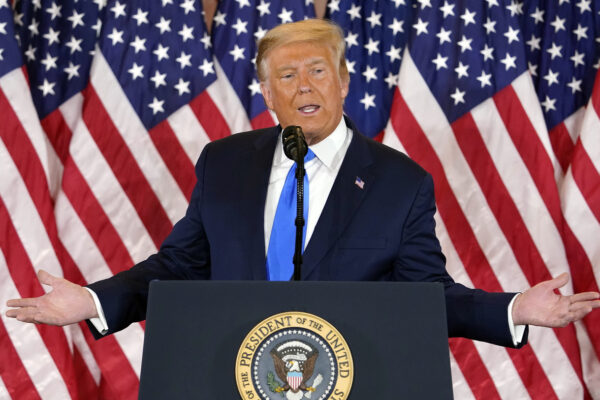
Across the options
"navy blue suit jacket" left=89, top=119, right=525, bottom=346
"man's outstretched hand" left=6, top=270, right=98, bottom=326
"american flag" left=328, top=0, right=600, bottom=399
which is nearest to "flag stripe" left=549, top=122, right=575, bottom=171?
"american flag" left=328, top=0, right=600, bottom=399

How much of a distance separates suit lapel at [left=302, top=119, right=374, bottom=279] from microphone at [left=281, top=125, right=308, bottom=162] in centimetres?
36

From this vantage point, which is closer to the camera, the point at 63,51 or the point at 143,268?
the point at 143,268

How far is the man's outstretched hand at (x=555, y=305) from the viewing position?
1530 millimetres

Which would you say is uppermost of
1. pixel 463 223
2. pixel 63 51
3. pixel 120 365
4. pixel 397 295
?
pixel 63 51

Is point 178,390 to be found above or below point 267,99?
below

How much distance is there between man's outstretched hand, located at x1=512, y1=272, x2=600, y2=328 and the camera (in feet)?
5.02

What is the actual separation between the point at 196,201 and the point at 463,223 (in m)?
1.62

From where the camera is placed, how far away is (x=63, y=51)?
3.65 metres

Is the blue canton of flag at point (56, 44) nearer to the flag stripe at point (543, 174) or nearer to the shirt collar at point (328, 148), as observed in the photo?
the shirt collar at point (328, 148)

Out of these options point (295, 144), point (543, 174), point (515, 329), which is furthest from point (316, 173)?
point (543, 174)

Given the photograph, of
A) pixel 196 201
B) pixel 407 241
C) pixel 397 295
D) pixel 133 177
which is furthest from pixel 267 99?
pixel 133 177

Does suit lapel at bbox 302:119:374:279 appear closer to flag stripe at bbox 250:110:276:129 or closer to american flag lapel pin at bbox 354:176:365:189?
american flag lapel pin at bbox 354:176:365:189

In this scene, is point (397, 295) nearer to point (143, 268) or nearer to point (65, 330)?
point (143, 268)

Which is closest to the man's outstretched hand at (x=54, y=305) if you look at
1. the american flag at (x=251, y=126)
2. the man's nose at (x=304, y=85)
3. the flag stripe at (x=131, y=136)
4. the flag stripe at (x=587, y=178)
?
the man's nose at (x=304, y=85)
